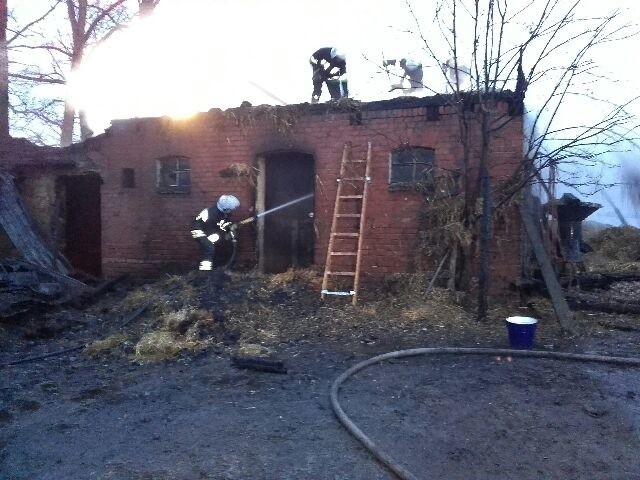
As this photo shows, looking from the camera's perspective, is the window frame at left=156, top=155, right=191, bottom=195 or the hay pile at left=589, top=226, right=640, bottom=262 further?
the hay pile at left=589, top=226, right=640, bottom=262

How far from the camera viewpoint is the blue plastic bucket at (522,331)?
19.4 feet

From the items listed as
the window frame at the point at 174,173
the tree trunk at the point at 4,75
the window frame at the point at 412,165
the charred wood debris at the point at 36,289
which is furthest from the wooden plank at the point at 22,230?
the window frame at the point at 412,165

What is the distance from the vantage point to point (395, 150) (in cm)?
898

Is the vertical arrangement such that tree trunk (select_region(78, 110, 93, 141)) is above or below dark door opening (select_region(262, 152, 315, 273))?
above

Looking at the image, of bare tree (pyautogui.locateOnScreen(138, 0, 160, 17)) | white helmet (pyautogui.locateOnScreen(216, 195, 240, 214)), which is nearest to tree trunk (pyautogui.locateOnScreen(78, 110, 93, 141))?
bare tree (pyautogui.locateOnScreen(138, 0, 160, 17))

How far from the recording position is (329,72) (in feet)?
34.2

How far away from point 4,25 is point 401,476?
1512 cm

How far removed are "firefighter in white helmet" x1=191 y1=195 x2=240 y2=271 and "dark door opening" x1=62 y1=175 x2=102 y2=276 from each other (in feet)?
12.1

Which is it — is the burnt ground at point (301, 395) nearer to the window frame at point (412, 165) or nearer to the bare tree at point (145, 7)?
the window frame at point (412, 165)

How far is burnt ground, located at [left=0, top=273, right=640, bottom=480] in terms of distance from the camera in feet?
11.6

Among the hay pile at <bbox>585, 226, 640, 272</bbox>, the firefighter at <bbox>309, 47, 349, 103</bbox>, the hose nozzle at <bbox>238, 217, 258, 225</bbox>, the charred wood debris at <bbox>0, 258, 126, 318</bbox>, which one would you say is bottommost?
the charred wood debris at <bbox>0, 258, 126, 318</bbox>

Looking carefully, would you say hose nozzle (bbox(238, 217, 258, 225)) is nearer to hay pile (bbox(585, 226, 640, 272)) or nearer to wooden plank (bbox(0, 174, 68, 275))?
wooden plank (bbox(0, 174, 68, 275))

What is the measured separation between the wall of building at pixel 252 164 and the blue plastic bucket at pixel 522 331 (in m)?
2.60

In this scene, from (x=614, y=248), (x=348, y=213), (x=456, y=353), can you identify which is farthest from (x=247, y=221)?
(x=614, y=248)
